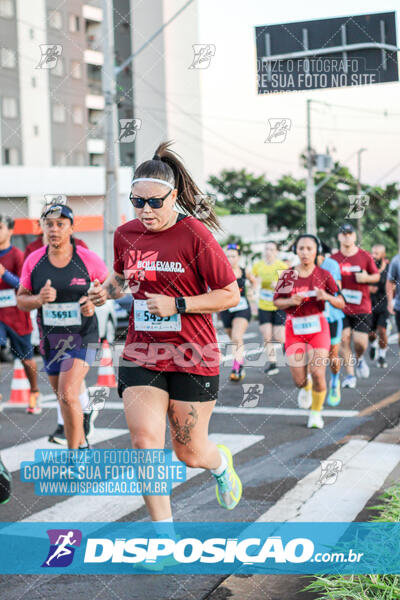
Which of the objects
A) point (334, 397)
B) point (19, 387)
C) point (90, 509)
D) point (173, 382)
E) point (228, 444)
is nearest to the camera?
point (173, 382)

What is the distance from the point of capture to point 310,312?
26.0 ft

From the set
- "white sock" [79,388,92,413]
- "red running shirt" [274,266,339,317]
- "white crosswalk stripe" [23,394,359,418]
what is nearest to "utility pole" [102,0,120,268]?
"white crosswalk stripe" [23,394,359,418]

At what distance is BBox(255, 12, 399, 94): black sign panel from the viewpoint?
14.3ft

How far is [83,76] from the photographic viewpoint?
54438 mm

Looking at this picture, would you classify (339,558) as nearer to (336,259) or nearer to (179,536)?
(179,536)

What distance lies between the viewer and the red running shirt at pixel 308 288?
26.1 ft

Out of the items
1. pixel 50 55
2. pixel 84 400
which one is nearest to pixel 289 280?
pixel 84 400

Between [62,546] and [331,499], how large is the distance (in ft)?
5.32

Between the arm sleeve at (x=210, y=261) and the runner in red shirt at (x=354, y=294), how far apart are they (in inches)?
245

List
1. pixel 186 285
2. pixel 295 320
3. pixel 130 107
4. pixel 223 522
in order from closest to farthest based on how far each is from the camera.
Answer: pixel 186 285 → pixel 223 522 → pixel 295 320 → pixel 130 107

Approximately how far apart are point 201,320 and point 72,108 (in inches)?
1988

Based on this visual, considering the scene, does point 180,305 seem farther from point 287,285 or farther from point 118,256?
point 287,285

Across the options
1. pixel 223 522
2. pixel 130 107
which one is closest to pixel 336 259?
pixel 223 522

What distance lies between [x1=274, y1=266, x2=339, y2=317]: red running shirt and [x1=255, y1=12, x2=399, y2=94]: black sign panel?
3559 mm
